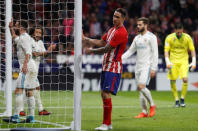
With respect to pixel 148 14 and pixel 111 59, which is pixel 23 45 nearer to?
pixel 111 59

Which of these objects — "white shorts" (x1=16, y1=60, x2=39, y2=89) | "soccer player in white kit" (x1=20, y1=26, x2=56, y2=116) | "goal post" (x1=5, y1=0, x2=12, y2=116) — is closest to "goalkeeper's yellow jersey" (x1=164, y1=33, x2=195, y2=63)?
"soccer player in white kit" (x1=20, y1=26, x2=56, y2=116)

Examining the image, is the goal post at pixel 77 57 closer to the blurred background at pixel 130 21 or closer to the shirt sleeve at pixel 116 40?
the shirt sleeve at pixel 116 40

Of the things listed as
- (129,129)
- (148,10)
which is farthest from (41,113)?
(148,10)

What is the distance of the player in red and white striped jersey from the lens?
7605 millimetres

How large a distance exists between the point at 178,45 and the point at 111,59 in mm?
5044

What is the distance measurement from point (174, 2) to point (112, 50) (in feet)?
56.4

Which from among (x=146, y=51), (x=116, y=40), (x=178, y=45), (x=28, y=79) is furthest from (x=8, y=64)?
(x=178, y=45)

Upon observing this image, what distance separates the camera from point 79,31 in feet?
23.7

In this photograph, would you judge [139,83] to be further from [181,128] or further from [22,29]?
[22,29]

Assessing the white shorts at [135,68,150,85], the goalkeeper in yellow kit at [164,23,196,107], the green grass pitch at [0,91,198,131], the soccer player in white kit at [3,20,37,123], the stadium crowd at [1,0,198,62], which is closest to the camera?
the green grass pitch at [0,91,198,131]

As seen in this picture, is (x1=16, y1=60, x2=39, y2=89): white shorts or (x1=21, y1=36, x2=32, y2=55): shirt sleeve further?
(x1=16, y1=60, x2=39, y2=89): white shorts

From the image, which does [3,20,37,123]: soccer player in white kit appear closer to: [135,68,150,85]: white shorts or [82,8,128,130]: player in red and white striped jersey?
[82,8,128,130]: player in red and white striped jersey

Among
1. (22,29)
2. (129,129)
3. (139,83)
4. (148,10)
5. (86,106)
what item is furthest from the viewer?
(148,10)

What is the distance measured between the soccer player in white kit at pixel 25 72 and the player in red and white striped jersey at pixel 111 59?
4.45ft
